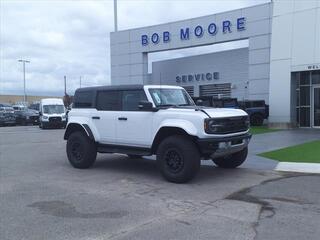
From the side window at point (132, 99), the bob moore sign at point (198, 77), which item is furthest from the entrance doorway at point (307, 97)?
the side window at point (132, 99)

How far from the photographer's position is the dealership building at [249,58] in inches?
998

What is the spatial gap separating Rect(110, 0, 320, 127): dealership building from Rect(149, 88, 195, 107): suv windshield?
1522 cm

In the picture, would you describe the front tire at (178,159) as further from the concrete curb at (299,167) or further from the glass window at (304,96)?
the glass window at (304,96)

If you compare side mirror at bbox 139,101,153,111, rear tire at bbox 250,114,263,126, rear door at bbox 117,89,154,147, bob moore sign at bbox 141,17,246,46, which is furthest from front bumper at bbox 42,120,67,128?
side mirror at bbox 139,101,153,111

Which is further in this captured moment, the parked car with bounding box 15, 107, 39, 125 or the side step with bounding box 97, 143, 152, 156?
the parked car with bounding box 15, 107, 39, 125

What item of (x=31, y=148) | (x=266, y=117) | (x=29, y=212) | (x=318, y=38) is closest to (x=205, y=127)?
(x=29, y=212)

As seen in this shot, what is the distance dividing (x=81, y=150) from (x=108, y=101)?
4.94 ft

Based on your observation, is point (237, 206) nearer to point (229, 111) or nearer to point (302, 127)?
point (229, 111)

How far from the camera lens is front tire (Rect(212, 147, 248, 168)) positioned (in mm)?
11547

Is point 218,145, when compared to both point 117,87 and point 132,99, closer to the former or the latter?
point 132,99

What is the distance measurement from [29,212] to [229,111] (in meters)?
4.97

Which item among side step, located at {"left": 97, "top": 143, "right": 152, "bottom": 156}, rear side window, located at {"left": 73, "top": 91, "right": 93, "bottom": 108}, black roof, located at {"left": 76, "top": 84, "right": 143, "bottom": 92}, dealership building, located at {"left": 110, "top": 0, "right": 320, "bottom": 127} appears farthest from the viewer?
dealership building, located at {"left": 110, "top": 0, "right": 320, "bottom": 127}

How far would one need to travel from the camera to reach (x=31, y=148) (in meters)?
17.8

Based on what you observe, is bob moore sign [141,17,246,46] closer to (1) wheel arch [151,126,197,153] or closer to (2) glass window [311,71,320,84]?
(2) glass window [311,71,320,84]
